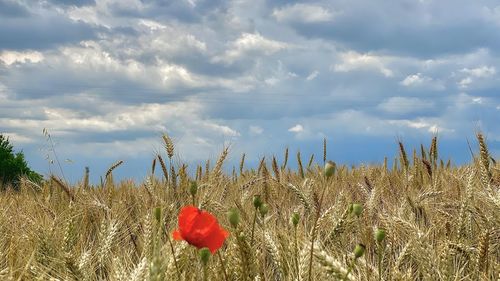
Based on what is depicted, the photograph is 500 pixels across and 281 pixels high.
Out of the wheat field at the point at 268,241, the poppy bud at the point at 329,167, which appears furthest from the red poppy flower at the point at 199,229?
the poppy bud at the point at 329,167

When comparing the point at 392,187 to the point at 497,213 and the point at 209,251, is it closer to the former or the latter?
the point at 497,213

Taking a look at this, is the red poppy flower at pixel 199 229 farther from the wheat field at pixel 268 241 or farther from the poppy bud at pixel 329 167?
the poppy bud at pixel 329 167

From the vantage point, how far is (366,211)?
3.42 meters

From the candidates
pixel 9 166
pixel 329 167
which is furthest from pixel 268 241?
pixel 9 166

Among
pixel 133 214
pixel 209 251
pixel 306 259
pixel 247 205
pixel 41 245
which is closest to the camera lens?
pixel 209 251

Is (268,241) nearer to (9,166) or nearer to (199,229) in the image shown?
(199,229)

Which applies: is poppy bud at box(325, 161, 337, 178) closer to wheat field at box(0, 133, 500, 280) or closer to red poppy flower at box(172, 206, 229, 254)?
wheat field at box(0, 133, 500, 280)

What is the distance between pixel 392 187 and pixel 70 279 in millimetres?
3891

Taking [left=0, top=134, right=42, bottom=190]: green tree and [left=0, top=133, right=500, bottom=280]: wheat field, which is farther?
[left=0, top=134, right=42, bottom=190]: green tree

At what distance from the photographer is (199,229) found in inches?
61.1

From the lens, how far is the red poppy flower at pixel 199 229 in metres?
1.55

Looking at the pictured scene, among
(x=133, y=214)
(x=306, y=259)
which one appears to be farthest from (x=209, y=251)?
(x=133, y=214)

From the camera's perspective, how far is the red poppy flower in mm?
1549

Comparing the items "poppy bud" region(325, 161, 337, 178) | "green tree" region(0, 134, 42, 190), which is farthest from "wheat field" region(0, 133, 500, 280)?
"green tree" region(0, 134, 42, 190)
